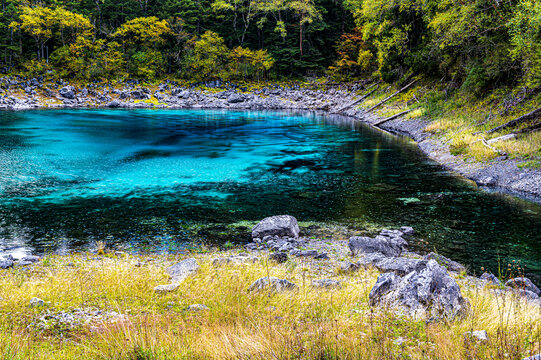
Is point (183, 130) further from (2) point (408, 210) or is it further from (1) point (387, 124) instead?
(2) point (408, 210)

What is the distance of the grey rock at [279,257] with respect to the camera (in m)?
8.81

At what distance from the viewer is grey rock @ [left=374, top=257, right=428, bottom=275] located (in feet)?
24.2

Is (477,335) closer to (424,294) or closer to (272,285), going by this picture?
(424,294)

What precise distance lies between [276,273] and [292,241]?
288 centimetres

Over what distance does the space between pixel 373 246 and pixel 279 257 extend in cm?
248

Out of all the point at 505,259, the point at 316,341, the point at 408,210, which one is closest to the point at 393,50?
the point at 408,210

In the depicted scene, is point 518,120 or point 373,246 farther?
point 518,120

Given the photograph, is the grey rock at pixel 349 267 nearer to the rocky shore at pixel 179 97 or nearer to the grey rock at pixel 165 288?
the grey rock at pixel 165 288

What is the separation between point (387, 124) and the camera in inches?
1468

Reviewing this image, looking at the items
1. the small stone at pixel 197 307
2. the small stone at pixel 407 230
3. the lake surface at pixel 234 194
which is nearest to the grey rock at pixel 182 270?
the small stone at pixel 197 307

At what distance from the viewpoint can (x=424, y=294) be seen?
18.5 ft

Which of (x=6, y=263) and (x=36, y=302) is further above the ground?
(x=36, y=302)

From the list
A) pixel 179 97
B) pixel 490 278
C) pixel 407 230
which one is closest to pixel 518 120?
pixel 407 230

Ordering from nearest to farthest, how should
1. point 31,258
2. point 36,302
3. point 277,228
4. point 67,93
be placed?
point 36,302 < point 31,258 < point 277,228 < point 67,93
